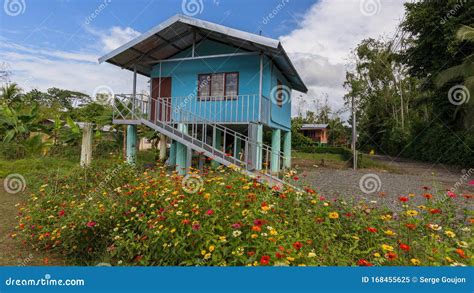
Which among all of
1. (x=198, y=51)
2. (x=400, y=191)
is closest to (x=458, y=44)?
(x=400, y=191)

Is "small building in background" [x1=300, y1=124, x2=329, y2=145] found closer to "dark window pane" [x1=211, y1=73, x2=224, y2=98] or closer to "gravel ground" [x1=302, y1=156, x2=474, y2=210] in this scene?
"gravel ground" [x1=302, y1=156, x2=474, y2=210]

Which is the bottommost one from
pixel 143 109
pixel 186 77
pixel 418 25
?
pixel 143 109

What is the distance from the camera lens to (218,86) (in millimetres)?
11008

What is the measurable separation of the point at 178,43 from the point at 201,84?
77.5 inches

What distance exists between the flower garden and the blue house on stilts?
462 centimetres

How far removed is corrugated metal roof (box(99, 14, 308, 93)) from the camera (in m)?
8.95

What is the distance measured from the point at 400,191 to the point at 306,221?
22.0 feet

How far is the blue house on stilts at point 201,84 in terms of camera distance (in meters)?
9.48

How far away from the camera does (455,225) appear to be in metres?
3.56

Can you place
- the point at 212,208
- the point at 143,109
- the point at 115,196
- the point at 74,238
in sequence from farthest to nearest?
the point at 143,109, the point at 115,196, the point at 74,238, the point at 212,208

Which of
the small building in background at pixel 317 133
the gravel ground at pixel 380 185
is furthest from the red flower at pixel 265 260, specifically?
the small building in background at pixel 317 133

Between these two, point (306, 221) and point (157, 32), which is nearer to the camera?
point (306, 221)

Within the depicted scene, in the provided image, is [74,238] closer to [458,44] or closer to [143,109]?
[143,109]

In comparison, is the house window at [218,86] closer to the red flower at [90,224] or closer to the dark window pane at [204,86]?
the dark window pane at [204,86]
